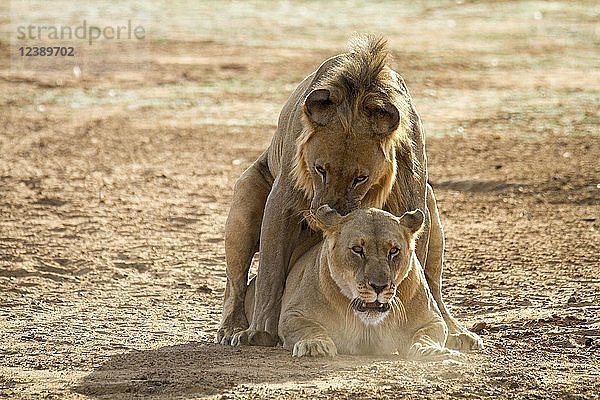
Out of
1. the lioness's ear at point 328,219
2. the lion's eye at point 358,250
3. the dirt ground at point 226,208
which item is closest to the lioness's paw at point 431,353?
the dirt ground at point 226,208

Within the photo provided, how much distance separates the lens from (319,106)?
7875mm

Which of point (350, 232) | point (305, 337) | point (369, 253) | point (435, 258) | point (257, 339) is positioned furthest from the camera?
point (435, 258)

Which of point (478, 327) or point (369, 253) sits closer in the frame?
point (369, 253)

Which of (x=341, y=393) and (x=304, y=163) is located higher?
(x=304, y=163)

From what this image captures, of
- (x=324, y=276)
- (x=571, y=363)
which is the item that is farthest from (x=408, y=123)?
(x=571, y=363)

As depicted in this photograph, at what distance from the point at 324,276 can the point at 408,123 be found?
1.18 metres

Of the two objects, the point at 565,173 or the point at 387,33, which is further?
the point at 387,33

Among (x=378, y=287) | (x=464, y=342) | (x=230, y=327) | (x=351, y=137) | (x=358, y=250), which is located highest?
(x=351, y=137)

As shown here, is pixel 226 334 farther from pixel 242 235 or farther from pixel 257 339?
pixel 242 235

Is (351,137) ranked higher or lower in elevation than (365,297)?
higher

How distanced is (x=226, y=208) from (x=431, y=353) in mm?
6124

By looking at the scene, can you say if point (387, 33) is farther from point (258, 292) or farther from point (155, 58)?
point (258, 292)

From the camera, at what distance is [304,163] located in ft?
26.1
